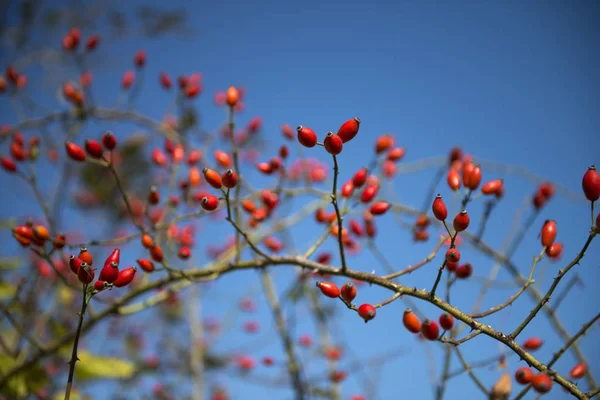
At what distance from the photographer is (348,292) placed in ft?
4.15

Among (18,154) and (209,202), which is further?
(18,154)

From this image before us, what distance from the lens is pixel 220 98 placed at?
4281mm

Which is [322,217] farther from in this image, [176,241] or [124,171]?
[124,171]

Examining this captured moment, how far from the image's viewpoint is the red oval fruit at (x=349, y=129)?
1.27m

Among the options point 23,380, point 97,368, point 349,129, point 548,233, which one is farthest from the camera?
point 97,368

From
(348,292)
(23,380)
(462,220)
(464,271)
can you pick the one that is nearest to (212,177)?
(348,292)

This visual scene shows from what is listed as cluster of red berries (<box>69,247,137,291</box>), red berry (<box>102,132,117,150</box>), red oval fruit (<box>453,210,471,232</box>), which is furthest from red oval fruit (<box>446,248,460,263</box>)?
red berry (<box>102,132,117,150</box>)

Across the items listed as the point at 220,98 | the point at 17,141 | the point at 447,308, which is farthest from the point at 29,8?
the point at 447,308

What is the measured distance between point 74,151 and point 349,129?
1.32 metres

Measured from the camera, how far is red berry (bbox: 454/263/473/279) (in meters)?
1.55

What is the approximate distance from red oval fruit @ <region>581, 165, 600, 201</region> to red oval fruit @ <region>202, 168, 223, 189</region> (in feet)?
3.93

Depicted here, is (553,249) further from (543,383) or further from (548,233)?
(543,383)

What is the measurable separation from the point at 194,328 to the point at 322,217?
3.36 metres

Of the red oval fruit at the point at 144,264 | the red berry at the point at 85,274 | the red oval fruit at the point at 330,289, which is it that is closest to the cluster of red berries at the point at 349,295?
the red oval fruit at the point at 330,289
